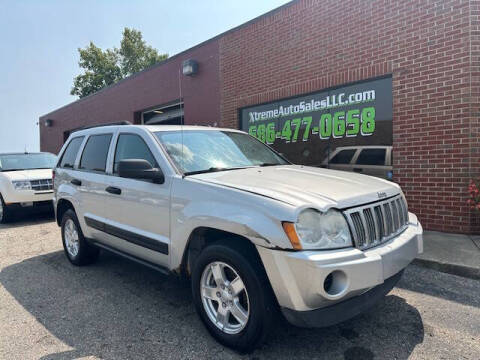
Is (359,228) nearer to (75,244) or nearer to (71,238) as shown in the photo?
(75,244)

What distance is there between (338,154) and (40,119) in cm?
→ 2234

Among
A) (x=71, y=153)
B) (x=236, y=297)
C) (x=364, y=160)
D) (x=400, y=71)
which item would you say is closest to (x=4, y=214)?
(x=71, y=153)

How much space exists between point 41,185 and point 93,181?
16.3ft

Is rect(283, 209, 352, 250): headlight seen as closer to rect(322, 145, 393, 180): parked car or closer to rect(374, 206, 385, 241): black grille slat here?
rect(374, 206, 385, 241): black grille slat

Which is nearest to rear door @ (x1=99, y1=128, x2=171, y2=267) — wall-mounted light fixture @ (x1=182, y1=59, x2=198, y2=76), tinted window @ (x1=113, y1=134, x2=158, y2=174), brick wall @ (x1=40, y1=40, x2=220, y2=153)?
tinted window @ (x1=113, y1=134, x2=158, y2=174)

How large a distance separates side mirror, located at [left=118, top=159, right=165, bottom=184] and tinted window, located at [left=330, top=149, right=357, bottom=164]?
483 cm

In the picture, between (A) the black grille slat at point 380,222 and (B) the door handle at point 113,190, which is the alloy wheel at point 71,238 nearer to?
(B) the door handle at point 113,190

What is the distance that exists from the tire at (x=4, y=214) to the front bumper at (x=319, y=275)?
778cm

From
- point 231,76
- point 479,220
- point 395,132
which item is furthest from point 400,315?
point 231,76

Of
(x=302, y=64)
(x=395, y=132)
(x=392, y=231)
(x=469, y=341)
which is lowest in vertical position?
(x=469, y=341)

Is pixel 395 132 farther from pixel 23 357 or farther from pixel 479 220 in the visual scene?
pixel 23 357

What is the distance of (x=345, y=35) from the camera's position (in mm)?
7180

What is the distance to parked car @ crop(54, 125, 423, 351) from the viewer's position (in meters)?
2.36

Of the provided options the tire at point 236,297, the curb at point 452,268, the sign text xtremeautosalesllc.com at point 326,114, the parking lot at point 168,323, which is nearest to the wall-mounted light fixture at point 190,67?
the sign text xtremeautosalesllc.com at point 326,114
